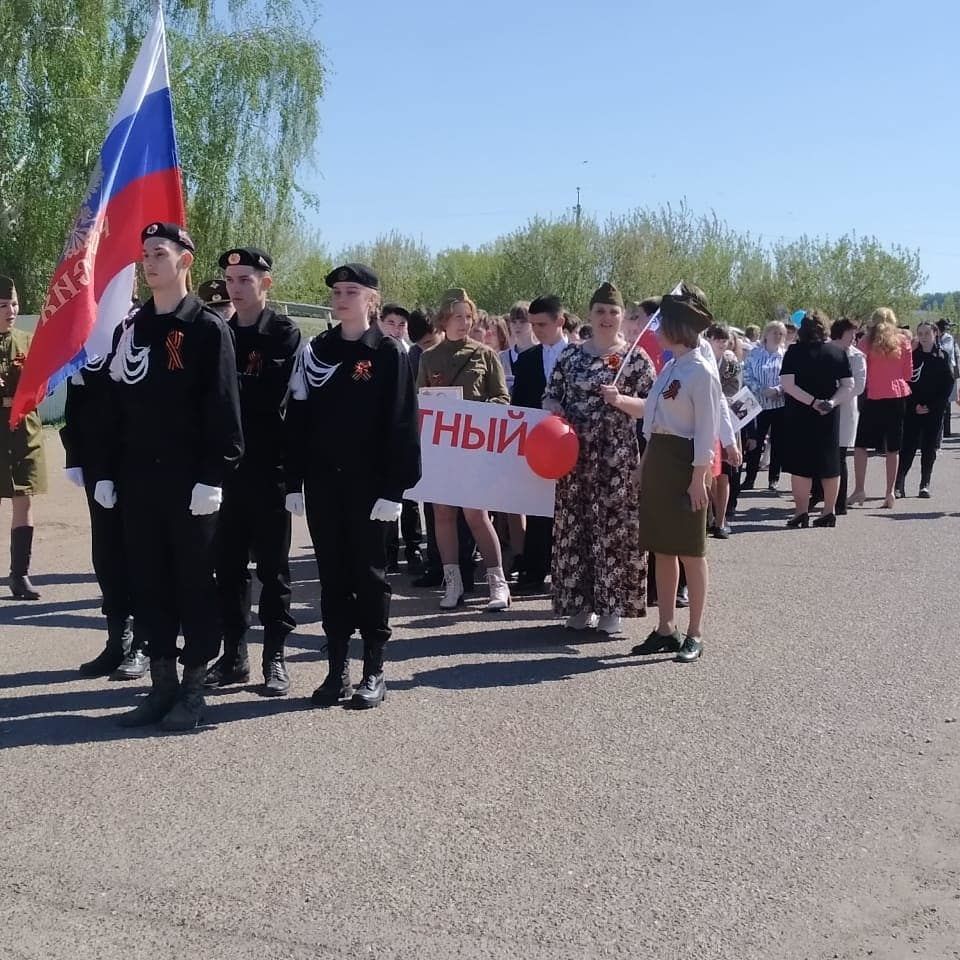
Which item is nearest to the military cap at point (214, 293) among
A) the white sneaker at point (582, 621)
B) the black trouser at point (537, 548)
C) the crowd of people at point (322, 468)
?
the crowd of people at point (322, 468)

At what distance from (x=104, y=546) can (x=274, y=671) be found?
4.20 feet

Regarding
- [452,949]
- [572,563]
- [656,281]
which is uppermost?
[656,281]

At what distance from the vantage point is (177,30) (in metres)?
23.4

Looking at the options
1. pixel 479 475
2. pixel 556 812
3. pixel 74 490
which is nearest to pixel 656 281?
pixel 74 490

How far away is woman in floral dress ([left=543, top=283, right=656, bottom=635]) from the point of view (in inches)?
282

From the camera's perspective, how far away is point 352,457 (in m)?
5.66

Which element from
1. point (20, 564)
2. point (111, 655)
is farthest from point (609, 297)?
point (20, 564)

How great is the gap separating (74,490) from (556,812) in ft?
34.1

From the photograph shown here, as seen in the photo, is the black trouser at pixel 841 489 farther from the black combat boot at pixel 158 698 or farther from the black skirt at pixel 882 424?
the black combat boot at pixel 158 698

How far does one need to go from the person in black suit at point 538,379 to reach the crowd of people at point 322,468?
0.02 metres

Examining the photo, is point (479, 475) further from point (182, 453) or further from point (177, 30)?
point (177, 30)

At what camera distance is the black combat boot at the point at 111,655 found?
6.39 m

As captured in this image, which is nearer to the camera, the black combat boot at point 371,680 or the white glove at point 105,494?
the white glove at point 105,494

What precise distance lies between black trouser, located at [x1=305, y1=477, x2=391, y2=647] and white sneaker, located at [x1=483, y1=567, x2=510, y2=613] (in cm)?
224
